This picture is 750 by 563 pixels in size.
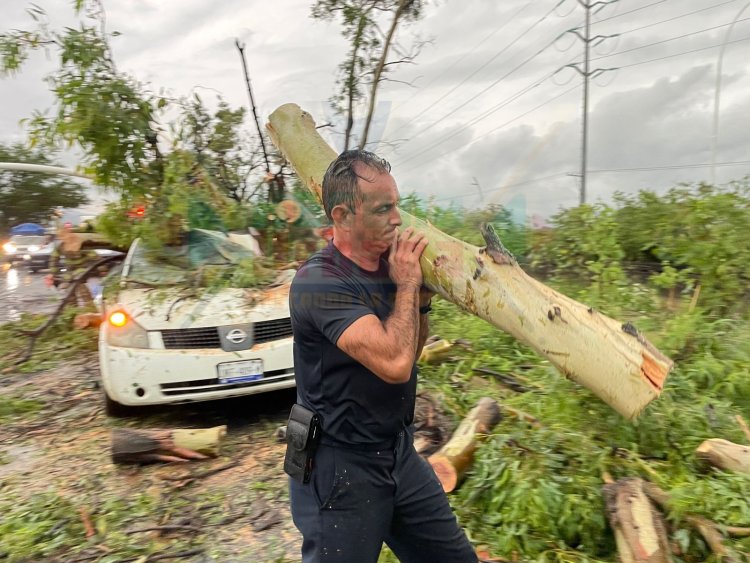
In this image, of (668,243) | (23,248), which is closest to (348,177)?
(668,243)

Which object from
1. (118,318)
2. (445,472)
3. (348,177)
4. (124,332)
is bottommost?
(445,472)

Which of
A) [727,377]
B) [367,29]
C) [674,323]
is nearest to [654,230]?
[674,323]

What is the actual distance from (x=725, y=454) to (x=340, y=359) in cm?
225

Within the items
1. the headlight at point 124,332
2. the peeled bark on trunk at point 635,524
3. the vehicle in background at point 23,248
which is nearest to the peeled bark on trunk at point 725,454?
the peeled bark on trunk at point 635,524

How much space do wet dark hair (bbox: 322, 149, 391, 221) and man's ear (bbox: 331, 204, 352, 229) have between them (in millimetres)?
13

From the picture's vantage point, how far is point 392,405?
1853mm

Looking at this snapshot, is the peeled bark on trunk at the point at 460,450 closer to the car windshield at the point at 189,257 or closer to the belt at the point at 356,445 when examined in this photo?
the belt at the point at 356,445

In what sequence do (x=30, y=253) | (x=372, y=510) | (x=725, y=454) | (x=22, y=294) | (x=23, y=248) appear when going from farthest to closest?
(x=23, y=248) → (x=30, y=253) → (x=22, y=294) → (x=725, y=454) → (x=372, y=510)

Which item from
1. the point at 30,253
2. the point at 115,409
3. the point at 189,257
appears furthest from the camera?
the point at 30,253

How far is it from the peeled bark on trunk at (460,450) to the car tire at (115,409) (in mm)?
2951

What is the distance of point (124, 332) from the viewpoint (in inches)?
176

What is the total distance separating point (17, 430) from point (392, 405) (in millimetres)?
4454

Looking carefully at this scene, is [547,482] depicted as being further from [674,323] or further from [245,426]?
[245,426]

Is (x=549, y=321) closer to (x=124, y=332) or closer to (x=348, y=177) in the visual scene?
(x=348, y=177)
